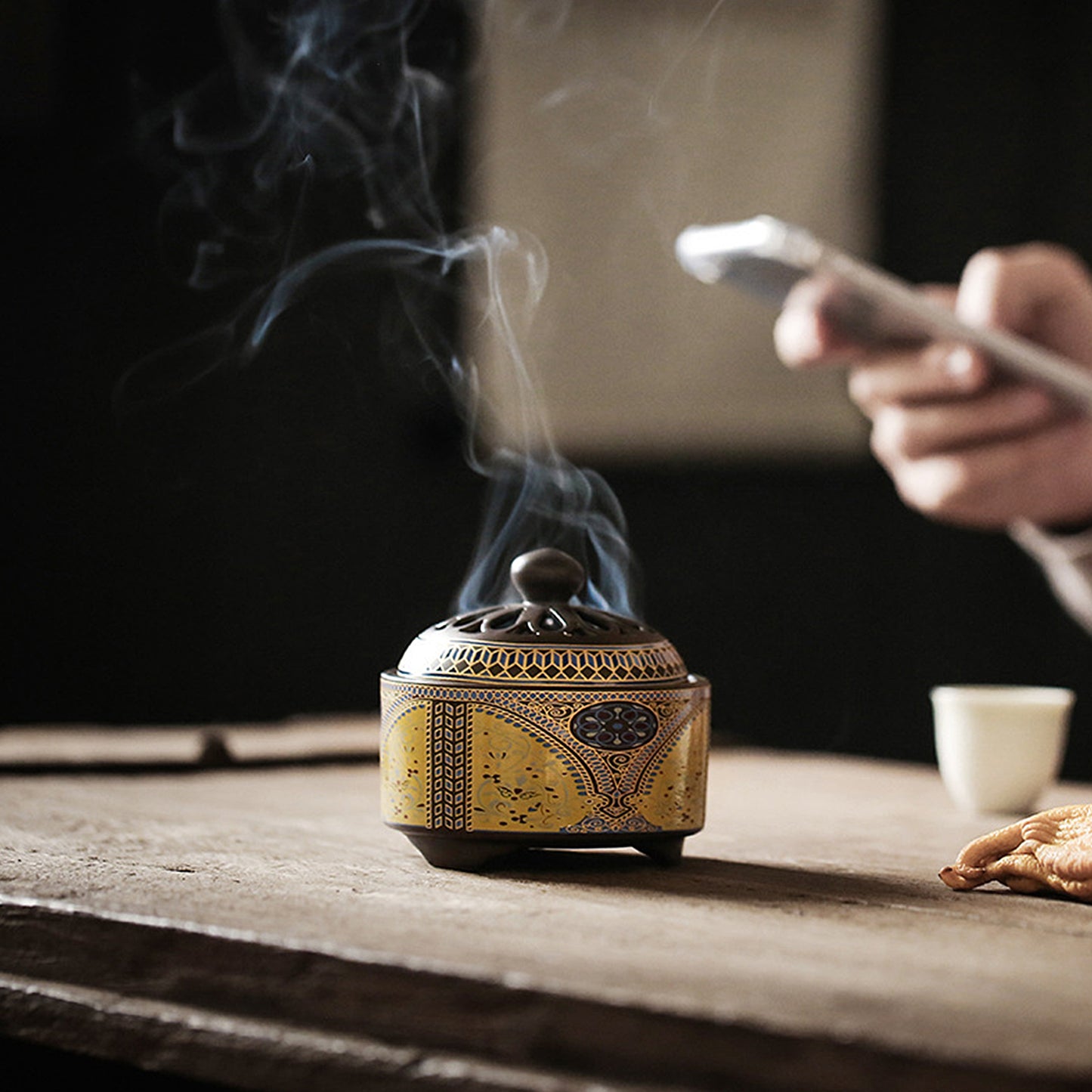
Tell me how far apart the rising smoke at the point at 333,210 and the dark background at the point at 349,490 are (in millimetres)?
48

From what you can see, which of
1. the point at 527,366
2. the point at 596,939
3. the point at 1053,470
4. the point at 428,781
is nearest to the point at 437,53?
the point at 527,366

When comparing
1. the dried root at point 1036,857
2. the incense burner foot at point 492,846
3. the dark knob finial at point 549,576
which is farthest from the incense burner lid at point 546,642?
the dried root at point 1036,857

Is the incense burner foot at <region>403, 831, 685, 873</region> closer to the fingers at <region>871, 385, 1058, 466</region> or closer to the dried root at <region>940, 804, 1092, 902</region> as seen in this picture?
the dried root at <region>940, 804, 1092, 902</region>

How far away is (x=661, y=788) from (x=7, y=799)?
67cm

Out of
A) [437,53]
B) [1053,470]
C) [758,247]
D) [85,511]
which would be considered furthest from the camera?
[437,53]

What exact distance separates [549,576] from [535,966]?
1.37 ft

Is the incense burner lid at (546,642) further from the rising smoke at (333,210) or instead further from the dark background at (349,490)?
the dark background at (349,490)

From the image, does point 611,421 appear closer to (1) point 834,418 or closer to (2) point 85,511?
(1) point 834,418

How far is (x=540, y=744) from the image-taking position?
1.13 m

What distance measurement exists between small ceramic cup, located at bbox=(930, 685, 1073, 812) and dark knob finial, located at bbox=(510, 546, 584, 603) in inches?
20.6

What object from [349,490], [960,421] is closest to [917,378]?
[960,421]

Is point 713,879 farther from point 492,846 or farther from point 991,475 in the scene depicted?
point 991,475

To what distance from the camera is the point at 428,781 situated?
1147 millimetres

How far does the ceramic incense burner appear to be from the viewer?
44.4 inches
